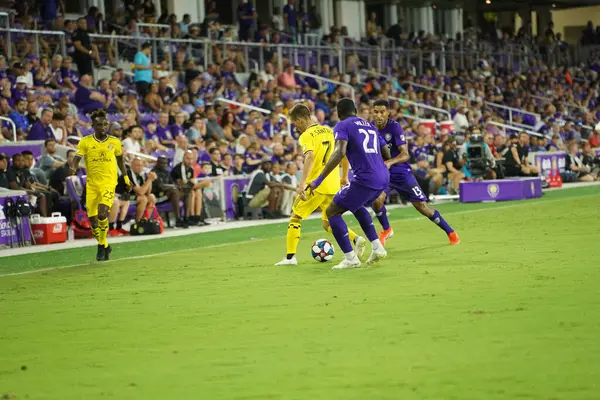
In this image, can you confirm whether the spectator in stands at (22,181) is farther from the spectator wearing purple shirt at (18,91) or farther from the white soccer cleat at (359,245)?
the white soccer cleat at (359,245)

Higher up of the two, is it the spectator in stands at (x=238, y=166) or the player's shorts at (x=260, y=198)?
the spectator in stands at (x=238, y=166)

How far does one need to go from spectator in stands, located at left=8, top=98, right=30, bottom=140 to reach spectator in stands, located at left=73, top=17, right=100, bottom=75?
3659 mm

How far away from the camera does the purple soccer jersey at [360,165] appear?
13797 millimetres

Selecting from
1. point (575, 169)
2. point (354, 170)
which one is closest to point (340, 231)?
point (354, 170)

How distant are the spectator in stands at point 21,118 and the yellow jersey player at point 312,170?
35.3ft

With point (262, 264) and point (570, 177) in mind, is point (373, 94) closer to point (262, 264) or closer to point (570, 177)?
point (570, 177)

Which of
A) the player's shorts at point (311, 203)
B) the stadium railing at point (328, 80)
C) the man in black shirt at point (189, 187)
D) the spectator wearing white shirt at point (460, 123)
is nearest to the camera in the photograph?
the player's shorts at point (311, 203)

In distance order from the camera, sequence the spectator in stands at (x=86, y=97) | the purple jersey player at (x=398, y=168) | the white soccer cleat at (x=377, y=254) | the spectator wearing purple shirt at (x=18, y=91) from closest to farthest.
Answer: the white soccer cleat at (x=377, y=254), the purple jersey player at (x=398, y=168), the spectator wearing purple shirt at (x=18, y=91), the spectator in stands at (x=86, y=97)

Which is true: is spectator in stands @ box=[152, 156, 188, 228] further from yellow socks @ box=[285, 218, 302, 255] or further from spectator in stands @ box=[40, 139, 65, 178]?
yellow socks @ box=[285, 218, 302, 255]

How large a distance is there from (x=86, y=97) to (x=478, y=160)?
10.5 metres

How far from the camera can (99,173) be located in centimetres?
1719

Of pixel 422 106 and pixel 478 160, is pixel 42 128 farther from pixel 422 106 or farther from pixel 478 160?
pixel 422 106

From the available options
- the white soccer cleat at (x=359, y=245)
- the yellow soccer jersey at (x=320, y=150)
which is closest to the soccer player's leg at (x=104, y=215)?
the yellow soccer jersey at (x=320, y=150)

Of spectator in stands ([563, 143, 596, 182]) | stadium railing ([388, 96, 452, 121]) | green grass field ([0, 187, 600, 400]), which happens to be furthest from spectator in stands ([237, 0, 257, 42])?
green grass field ([0, 187, 600, 400])
